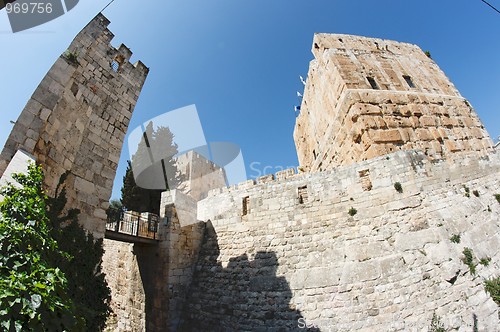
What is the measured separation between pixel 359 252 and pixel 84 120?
8.00 metres

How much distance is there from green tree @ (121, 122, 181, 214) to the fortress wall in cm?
887

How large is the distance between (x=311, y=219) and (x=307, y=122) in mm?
10016

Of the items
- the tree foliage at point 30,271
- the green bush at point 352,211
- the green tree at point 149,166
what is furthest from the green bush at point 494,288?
the green tree at point 149,166

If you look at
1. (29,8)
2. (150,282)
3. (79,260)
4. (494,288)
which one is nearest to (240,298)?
(150,282)

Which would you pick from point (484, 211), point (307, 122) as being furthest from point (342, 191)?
point (307, 122)

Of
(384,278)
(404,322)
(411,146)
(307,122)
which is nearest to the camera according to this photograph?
(404,322)

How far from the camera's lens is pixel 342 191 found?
25.6ft

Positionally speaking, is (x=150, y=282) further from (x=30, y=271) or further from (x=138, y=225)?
(x=30, y=271)

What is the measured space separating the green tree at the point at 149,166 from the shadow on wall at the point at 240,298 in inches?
353

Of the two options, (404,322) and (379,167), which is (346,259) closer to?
(404,322)

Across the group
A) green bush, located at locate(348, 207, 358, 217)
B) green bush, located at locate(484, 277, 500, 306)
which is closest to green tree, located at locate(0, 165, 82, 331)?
green bush, located at locate(348, 207, 358, 217)

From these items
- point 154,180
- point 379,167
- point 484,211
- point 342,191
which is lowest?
point 484,211

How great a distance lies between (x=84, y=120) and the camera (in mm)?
5566

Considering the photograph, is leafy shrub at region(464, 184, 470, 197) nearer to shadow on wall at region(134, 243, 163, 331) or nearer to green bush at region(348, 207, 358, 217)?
green bush at region(348, 207, 358, 217)
